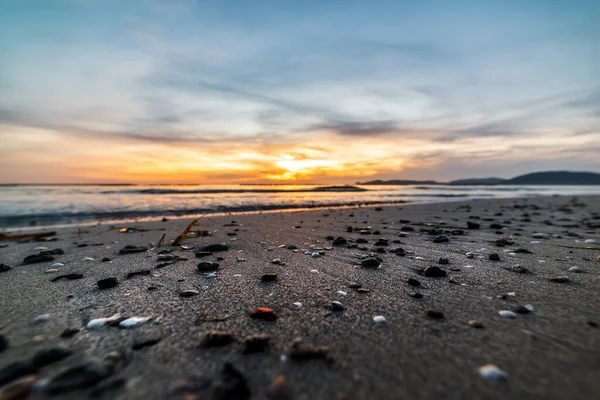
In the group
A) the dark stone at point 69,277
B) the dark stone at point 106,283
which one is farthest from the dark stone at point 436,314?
the dark stone at point 69,277

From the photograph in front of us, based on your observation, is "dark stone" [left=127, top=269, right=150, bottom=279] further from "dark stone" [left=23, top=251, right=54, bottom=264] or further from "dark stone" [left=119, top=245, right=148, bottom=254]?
"dark stone" [left=23, top=251, right=54, bottom=264]

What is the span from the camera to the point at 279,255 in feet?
15.0

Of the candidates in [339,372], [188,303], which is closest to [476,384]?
[339,372]

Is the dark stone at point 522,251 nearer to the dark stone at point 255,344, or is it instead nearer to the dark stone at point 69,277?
the dark stone at point 255,344

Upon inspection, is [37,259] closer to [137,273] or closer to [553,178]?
[137,273]

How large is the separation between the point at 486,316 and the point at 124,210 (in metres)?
14.4

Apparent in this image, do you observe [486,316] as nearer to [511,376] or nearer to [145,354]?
[511,376]

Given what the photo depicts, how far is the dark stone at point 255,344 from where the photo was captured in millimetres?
1773

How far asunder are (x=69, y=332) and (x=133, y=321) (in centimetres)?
38

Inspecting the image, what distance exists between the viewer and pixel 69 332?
78.5 inches

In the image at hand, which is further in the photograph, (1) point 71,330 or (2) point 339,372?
(1) point 71,330

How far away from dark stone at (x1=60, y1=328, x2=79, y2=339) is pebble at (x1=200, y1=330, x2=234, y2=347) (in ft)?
3.07

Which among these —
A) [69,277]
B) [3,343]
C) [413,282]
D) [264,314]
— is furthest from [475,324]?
[69,277]

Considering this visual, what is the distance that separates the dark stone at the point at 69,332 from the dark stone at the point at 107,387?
754 mm
